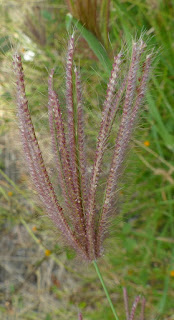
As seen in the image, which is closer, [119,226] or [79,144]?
[79,144]

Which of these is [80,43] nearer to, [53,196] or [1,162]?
[53,196]

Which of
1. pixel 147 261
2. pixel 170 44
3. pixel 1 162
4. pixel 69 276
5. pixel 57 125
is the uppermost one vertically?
pixel 170 44

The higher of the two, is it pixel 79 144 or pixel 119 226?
pixel 79 144

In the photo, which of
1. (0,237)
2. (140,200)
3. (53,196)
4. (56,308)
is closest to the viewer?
(53,196)

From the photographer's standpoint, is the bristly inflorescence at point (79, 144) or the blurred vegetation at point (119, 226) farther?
the blurred vegetation at point (119, 226)

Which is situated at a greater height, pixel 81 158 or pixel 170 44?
pixel 170 44

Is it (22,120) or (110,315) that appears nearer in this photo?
(22,120)

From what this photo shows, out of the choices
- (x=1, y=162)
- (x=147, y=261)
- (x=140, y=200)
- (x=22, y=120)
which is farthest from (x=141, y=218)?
(x=22, y=120)

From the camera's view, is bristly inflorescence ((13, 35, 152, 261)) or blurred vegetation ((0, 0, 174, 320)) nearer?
bristly inflorescence ((13, 35, 152, 261))
